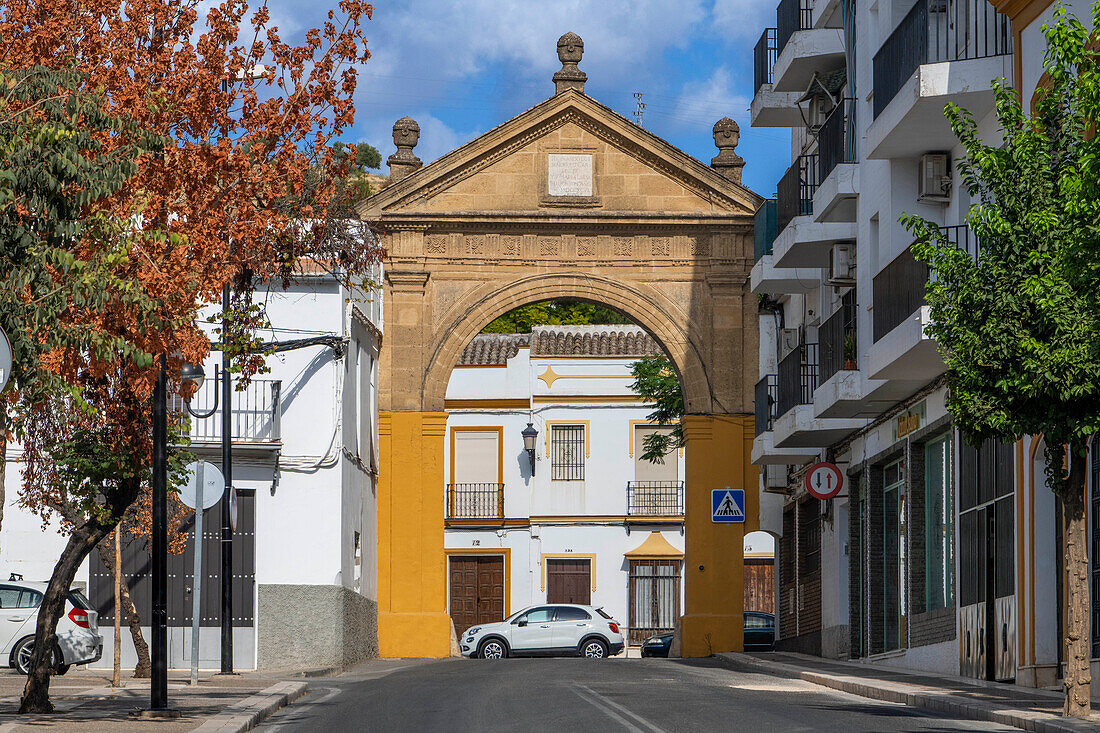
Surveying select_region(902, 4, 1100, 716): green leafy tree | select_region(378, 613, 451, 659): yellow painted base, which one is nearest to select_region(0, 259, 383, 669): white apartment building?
select_region(378, 613, 451, 659): yellow painted base

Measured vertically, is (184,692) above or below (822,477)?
below

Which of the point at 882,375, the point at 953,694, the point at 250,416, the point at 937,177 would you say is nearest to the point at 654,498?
the point at 250,416

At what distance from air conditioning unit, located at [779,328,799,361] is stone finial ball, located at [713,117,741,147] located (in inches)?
177

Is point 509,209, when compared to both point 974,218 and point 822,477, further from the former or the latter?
point 974,218

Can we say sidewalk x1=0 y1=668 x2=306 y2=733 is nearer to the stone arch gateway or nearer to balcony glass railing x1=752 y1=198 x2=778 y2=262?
the stone arch gateway

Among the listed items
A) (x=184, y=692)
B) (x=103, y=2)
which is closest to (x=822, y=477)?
(x=184, y=692)

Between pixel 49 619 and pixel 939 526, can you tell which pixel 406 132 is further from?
pixel 49 619

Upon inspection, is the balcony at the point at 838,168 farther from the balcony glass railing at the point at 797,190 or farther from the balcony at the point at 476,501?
the balcony at the point at 476,501

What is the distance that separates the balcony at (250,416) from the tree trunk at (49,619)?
1281 centimetres

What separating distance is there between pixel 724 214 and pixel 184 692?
21.3 meters

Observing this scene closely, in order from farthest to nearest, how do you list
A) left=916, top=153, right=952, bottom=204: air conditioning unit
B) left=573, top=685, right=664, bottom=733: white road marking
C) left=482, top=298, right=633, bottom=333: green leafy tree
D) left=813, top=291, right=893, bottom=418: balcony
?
left=482, top=298, right=633, bottom=333: green leafy tree < left=813, top=291, right=893, bottom=418: balcony < left=916, top=153, right=952, bottom=204: air conditioning unit < left=573, top=685, right=664, bottom=733: white road marking

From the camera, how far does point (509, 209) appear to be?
122ft

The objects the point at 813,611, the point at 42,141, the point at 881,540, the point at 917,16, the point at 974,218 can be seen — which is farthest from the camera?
the point at 813,611

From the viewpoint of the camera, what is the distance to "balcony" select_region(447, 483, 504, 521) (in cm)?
4994
